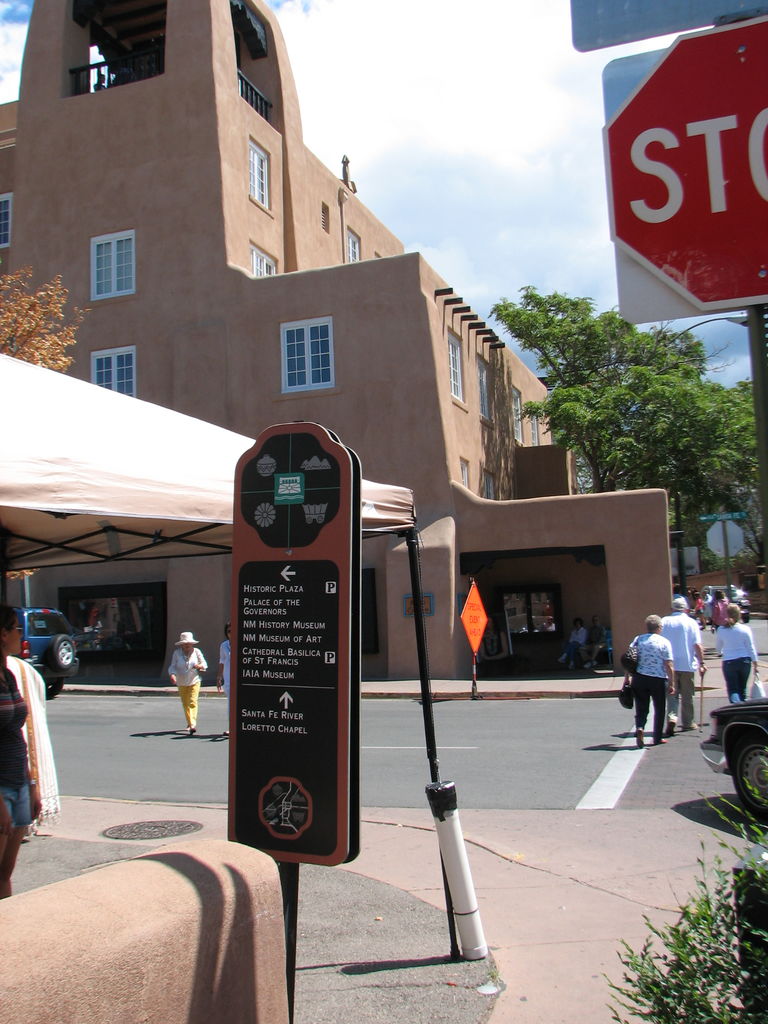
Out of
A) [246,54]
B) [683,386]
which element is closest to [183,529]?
[683,386]

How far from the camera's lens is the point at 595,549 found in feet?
74.5

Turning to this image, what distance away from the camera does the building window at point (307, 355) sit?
25.0 m

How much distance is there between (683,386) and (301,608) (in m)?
27.3

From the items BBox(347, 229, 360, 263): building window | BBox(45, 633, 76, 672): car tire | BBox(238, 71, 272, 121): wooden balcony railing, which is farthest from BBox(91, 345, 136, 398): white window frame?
BBox(347, 229, 360, 263): building window

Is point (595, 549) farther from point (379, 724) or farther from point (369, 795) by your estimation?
point (369, 795)

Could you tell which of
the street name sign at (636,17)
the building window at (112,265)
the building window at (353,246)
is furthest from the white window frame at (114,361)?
the street name sign at (636,17)

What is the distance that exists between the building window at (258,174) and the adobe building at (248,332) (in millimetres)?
65

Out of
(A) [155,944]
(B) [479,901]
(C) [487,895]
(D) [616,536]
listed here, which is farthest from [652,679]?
(D) [616,536]

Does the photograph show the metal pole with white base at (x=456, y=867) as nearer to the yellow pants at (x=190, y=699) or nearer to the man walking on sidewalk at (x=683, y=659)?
the man walking on sidewalk at (x=683, y=659)

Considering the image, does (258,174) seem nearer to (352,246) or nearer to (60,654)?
(352,246)

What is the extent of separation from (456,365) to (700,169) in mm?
24510

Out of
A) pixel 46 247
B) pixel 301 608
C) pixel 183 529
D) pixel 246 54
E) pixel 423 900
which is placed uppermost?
pixel 246 54

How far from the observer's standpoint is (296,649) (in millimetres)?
4148

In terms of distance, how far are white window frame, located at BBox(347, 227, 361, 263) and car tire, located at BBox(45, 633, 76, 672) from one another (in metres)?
17.4
